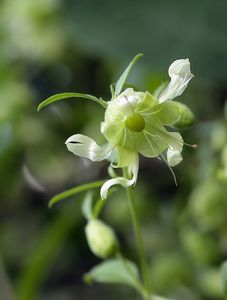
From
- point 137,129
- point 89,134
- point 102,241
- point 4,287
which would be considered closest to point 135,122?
point 137,129

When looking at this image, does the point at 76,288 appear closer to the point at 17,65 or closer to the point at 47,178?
the point at 47,178

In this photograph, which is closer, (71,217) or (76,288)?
(71,217)

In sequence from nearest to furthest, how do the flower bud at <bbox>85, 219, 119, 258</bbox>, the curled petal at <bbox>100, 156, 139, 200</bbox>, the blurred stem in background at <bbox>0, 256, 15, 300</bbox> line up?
1. the curled petal at <bbox>100, 156, 139, 200</bbox>
2. the flower bud at <bbox>85, 219, 119, 258</bbox>
3. the blurred stem in background at <bbox>0, 256, 15, 300</bbox>

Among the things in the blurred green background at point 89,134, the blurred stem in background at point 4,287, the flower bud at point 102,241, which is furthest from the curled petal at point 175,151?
the blurred stem in background at point 4,287

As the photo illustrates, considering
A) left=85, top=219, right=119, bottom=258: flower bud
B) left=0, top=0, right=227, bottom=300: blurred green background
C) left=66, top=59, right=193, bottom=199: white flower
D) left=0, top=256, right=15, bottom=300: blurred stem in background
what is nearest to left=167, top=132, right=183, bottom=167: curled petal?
left=66, top=59, right=193, bottom=199: white flower

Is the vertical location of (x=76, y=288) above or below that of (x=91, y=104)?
below

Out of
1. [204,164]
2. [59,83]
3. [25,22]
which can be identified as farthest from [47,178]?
[204,164]

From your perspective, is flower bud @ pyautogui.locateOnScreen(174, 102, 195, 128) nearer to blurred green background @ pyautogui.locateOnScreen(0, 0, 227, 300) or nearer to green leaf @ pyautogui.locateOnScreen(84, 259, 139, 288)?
green leaf @ pyautogui.locateOnScreen(84, 259, 139, 288)
